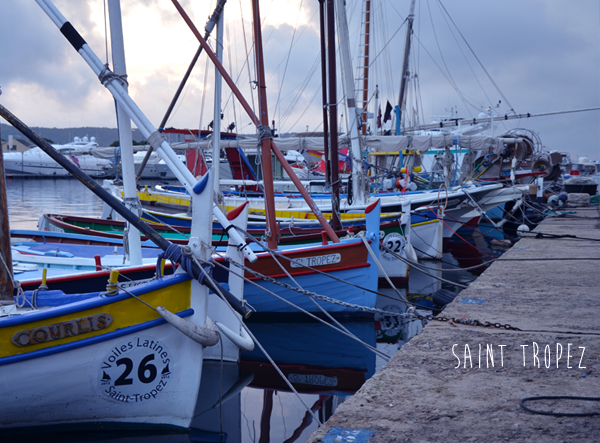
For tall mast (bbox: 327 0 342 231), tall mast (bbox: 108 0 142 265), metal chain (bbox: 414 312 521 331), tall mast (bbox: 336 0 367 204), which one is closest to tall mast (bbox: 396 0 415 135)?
tall mast (bbox: 336 0 367 204)

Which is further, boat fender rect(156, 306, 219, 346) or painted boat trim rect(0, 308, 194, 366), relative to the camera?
boat fender rect(156, 306, 219, 346)

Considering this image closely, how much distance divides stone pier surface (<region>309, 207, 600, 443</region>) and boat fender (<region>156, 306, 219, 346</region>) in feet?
5.74

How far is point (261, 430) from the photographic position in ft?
19.7

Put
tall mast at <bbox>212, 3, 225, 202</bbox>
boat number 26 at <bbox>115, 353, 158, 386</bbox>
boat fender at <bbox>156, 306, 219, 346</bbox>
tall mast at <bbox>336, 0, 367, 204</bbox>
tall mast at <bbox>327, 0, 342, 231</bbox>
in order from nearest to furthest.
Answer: boat fender at <bbox>156, 306, 219, 346</bbox>
boat number 26 at <bbox>115, 353, 158, 386</bbox>
tall mast at <bbox>212, 3, 225, 202</bbox>
tall mast at <bbox>327, 0, 342, 231</bbox>
tall mast at <bbox>336, 0, 367, 204</bbox>

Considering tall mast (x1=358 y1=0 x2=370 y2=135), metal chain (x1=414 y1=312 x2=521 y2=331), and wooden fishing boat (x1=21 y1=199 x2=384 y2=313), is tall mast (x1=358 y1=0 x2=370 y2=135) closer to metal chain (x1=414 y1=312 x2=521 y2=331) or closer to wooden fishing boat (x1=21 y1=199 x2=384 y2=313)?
wooden fishing boat (x1=21 y1=199 x2=384 y2=313)

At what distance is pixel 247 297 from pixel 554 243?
680 centimetres

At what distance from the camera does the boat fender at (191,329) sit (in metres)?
4.83

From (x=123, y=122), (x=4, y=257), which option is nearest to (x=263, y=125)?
(x=123, y=122)

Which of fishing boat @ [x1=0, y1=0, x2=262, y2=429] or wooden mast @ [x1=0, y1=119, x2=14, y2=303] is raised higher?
wooden mast @ [x1=0, y1=119, x2=14, y2=303]

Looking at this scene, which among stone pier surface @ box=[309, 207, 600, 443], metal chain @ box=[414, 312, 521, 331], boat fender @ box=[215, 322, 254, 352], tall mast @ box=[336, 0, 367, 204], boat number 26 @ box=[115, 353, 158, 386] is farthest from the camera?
tall mast @ box=[336, 0, 367, 204]

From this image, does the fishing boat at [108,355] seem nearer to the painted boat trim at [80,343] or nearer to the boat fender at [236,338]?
the painted boat trim at [80,343]

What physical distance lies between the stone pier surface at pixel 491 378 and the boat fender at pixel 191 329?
1750 millimetres

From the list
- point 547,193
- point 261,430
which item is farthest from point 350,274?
point 547,193

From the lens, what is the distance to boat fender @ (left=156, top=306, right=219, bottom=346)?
4.83 m
